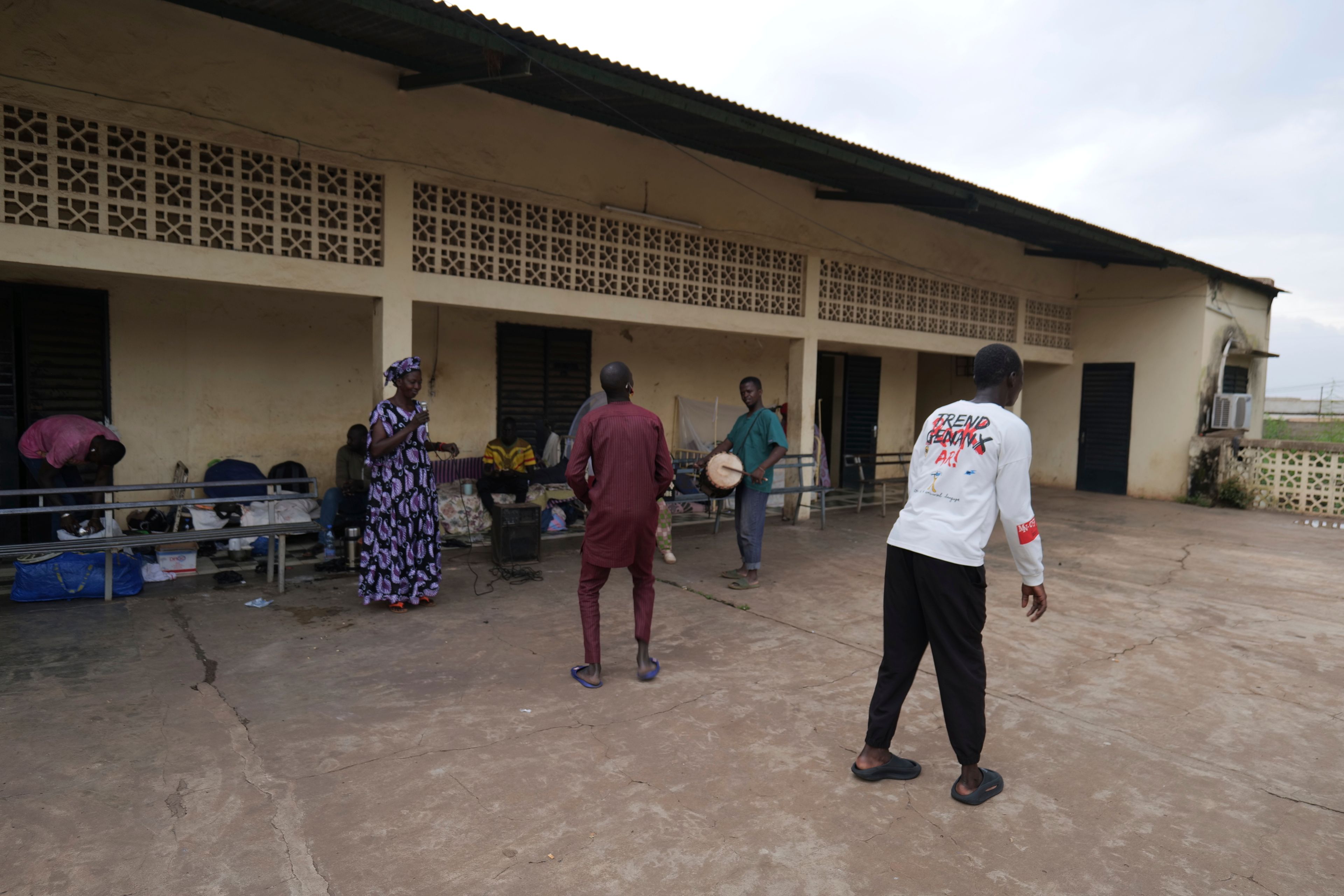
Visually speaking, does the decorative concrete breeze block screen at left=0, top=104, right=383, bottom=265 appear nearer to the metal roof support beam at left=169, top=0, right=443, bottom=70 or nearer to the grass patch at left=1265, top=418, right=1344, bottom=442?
the metal roof support beam at left=169, top=0, right=443, bottom=70

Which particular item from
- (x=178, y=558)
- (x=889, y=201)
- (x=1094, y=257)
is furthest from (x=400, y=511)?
(x=1094, y=257)

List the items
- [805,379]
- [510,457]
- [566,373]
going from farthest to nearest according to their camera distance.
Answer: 1. [805,379]
2. [566,373]
3. [510,457]

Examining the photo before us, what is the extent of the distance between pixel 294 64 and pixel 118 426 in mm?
3359

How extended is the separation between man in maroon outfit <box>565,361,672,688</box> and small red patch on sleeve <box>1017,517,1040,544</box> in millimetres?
1809

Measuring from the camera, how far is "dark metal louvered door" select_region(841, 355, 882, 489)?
12.9m

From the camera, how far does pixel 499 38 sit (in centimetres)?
531

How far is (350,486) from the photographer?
22.3 feet

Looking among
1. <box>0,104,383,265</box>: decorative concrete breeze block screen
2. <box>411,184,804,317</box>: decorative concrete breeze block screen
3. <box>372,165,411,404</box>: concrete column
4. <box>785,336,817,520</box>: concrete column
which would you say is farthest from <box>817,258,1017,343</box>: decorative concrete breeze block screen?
<box>0,104,383,265</box>: decorative concrete breeze block screen

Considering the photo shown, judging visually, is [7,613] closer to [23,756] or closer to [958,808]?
[23,756]

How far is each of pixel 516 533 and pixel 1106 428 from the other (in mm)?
11228

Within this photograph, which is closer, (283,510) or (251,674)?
(251,674)

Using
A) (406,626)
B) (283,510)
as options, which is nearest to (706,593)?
(406,626)

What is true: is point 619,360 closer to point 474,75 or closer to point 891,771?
point 474,75

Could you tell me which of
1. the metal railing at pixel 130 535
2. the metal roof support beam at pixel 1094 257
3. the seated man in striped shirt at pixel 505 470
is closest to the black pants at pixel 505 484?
the seated man in striped shirt at pixel 505 470
